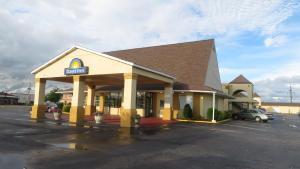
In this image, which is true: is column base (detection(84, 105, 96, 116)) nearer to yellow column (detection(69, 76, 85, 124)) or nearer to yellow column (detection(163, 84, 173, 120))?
yellow column (detection(69, 76, 85, 124))

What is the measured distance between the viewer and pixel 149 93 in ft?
102

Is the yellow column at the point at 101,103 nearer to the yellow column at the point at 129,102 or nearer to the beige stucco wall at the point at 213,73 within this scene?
the beige stucco wall at the point at 213,73

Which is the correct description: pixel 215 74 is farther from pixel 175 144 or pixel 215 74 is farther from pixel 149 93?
pixel 175 144

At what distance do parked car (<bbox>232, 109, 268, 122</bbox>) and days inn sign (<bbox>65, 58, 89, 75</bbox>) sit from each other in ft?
76.2

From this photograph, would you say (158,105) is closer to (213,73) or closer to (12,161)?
(213,73)

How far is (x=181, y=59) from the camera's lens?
3381cm

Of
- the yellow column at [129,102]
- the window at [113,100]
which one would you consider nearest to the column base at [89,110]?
the window at [113,100]

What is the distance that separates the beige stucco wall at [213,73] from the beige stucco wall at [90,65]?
41.3 feet

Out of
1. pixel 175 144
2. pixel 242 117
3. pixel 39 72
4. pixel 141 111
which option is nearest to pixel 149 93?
pixel 141 111

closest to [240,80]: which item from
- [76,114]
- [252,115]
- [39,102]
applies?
[252,115]

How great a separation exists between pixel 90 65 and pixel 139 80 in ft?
20.3

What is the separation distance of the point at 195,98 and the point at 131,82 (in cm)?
1128

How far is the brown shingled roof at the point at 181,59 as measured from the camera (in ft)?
98.6

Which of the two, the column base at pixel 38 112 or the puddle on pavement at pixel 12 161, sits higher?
the column base at pixel 38 112
